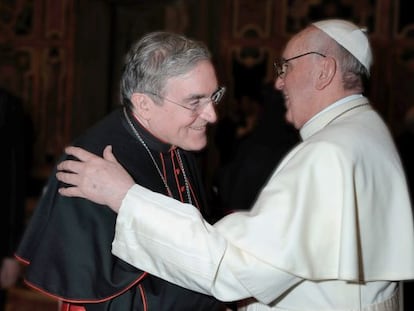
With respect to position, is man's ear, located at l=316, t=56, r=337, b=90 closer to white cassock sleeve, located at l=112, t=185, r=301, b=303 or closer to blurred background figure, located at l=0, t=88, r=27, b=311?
white cassock sleeve, located at l=112, t=185, r=301, b=303

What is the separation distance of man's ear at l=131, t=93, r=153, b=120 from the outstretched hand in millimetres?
254

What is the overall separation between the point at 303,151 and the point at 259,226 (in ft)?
1.01

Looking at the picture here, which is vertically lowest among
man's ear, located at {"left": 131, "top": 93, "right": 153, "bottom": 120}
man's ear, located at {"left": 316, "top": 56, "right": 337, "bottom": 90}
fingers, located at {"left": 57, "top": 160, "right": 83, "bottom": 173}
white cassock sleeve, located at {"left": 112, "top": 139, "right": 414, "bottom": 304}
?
white cassock sleeve, located at {"left": 112, "top": 139, "right": 414, "bottom": 304}

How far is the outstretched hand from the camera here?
1.78m

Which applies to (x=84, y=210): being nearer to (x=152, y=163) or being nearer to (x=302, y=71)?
(x=152, y=163)

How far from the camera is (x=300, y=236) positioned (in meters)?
1.73

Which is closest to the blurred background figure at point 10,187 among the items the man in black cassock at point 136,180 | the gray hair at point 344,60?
the man in black cassock at point 136,180

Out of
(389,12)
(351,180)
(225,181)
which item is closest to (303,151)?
(351,180)

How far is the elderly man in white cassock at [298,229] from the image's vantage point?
171cm

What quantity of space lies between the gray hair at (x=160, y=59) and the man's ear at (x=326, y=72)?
0.44 metres

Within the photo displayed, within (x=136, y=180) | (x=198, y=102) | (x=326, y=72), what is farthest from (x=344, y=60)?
(x=136, y=180)

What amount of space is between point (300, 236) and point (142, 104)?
2.36ft

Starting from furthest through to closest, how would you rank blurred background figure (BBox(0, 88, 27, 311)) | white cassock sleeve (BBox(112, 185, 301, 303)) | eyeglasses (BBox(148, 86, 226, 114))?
1. blurred background figure (BBox(0, 88, 27, 311))
2. eyeglasses (BBox(148, 86, 226, 114))
3. white cassock sleeve (BBox(112, 185, 301, 303))

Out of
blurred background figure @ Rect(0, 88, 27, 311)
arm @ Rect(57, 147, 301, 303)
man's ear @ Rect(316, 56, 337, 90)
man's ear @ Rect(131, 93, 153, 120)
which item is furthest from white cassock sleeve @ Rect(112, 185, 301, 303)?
blurred background figure @ Rect(0, 88, 27, 311)
